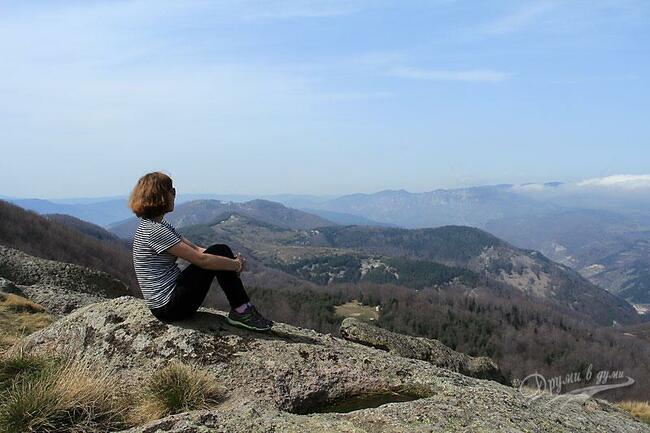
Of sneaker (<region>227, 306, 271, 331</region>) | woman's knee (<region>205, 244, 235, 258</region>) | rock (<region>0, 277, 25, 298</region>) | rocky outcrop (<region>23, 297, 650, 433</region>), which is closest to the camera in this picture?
rocky outcrop (<region>23, 297, 650, 433</region>)

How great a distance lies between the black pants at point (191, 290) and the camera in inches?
359

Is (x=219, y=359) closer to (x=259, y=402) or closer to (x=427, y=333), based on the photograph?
(x=259, y=402)

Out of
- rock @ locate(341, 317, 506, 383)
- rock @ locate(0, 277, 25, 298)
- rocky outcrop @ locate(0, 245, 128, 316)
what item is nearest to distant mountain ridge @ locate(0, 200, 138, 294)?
rocky outcrop @ locate(0, 245, 128, 316)

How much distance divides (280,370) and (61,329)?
5105 millimetres

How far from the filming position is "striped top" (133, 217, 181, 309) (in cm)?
877

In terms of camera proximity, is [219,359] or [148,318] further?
[148,318]

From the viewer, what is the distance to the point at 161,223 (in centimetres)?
884

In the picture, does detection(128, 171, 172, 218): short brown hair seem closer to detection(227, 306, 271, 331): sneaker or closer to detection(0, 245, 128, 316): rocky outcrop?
detection(227, 306, 271, 331): sneaker

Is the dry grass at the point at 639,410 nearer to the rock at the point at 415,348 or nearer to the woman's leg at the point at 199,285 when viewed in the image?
the rock at the point at 415,348

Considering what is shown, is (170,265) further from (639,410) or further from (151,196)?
(639,410)

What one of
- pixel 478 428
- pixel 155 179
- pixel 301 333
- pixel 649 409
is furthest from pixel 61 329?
pixel 649 409

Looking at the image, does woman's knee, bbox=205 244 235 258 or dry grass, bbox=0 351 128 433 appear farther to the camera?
woman's knee, bbox=205 244 235 258

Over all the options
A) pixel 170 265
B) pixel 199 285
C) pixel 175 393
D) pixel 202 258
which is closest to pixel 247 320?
pixel 199 285

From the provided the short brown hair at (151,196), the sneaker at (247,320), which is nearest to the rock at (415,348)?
the sneaker at (247,320)
